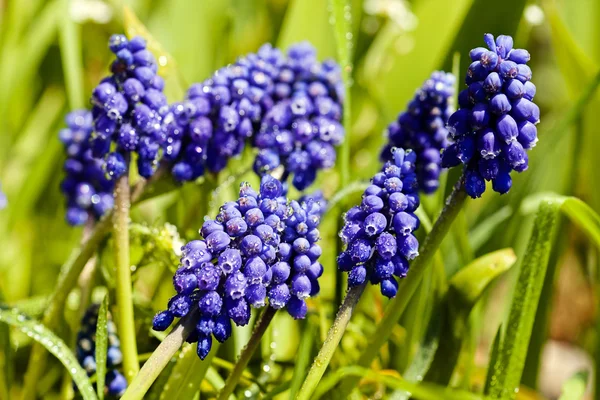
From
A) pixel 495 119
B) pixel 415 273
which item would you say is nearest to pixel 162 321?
pixel 415 273

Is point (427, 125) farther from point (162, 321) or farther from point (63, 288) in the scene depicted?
point (63, 288)

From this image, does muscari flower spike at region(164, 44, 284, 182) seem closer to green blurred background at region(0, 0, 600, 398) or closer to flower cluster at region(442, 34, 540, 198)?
green blurred background at region(0, 0, 600, 398)

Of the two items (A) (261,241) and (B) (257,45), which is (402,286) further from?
(B) (257,45)

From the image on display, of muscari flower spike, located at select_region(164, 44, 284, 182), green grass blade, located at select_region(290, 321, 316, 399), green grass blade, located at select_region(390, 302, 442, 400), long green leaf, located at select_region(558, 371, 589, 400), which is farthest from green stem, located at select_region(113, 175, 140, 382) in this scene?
long green leaf, located at select_region(558, 371, 589, 400)

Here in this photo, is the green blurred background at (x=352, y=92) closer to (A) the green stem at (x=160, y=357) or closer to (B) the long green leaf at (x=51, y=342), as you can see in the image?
(B) the long green leaf at (x=51, y=342)

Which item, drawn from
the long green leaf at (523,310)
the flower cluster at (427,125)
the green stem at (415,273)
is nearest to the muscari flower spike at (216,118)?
the flower cluster at (427,125)
